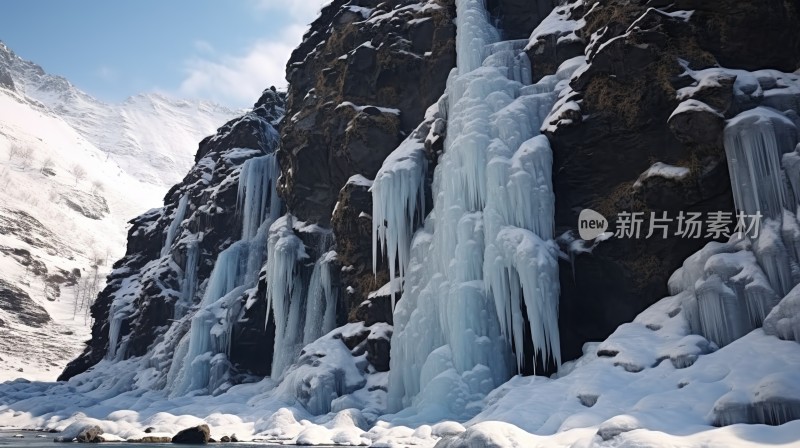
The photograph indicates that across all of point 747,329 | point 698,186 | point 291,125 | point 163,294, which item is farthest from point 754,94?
point 163,294

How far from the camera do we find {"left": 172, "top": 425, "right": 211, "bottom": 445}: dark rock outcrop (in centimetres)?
1972

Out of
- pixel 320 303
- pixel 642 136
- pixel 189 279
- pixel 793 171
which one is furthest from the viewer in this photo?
pixel 189 279

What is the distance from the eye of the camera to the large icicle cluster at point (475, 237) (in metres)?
19.8

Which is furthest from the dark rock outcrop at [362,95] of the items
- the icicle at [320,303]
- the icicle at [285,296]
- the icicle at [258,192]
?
the icicle at [258,192]

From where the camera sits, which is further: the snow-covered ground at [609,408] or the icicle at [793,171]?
the icicle at [793,171]

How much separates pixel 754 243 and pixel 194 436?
17.5 metres

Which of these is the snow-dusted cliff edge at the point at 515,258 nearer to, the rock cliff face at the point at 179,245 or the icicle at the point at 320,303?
the icicle at the point at 320,303

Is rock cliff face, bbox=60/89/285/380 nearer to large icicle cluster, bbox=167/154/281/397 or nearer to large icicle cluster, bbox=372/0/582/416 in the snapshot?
large icicle cluster, bbox=167/154/281/397

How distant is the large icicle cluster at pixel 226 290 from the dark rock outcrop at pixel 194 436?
13988 mm

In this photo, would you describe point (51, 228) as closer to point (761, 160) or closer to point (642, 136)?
point (642, 136)

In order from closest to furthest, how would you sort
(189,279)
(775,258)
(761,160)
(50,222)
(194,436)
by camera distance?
(775,258), (761,160), (194,436), (189,279), (50,222)

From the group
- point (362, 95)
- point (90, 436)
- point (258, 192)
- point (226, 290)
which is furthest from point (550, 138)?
point (226, 290)

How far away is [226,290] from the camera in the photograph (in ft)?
128

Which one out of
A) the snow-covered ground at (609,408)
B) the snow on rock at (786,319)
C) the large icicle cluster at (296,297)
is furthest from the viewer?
the large icicle cluster at (296,297)
